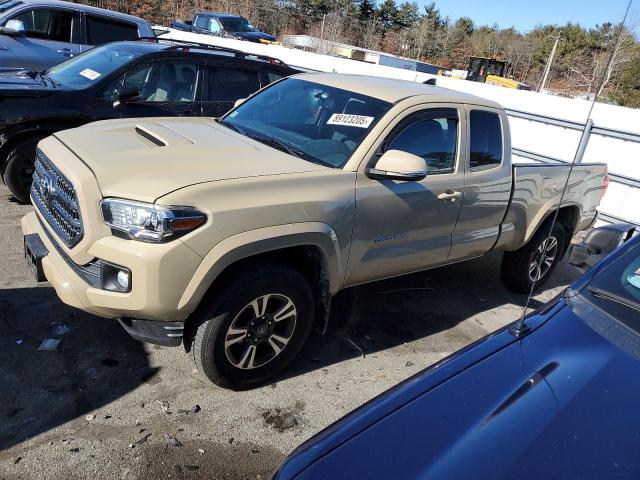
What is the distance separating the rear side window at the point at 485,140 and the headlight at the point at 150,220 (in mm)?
2494

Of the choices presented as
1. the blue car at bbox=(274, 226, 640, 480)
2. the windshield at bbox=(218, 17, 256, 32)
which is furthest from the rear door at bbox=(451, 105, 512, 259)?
the windshield at bbox=(218, 17, 256, 32)

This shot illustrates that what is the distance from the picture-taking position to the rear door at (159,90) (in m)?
5.71

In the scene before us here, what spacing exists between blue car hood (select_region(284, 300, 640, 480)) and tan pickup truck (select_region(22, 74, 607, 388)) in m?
1.30

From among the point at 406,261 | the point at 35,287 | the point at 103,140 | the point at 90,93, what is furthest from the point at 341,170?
the point at 90,93

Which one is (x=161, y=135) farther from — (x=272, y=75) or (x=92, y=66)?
(x=272, y=75)

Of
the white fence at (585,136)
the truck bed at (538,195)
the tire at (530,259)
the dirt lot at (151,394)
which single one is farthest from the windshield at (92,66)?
the white fence at (585,136)

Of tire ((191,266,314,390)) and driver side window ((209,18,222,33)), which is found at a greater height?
driver side window ((209,18,222,33))

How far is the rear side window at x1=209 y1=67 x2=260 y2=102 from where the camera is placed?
6355 millimetres

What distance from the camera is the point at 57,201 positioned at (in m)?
3.16

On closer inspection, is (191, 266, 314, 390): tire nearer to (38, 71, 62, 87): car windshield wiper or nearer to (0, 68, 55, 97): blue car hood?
(0, 68, 55, 97): blue car hood

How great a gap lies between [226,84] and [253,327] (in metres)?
4.15

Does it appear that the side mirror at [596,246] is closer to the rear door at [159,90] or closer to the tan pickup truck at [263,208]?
the tan pickup truck at [263,208]

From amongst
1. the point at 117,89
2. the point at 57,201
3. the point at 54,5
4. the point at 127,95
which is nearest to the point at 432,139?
the point at 57,201

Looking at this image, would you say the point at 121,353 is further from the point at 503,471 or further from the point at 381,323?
the point at 503,471
